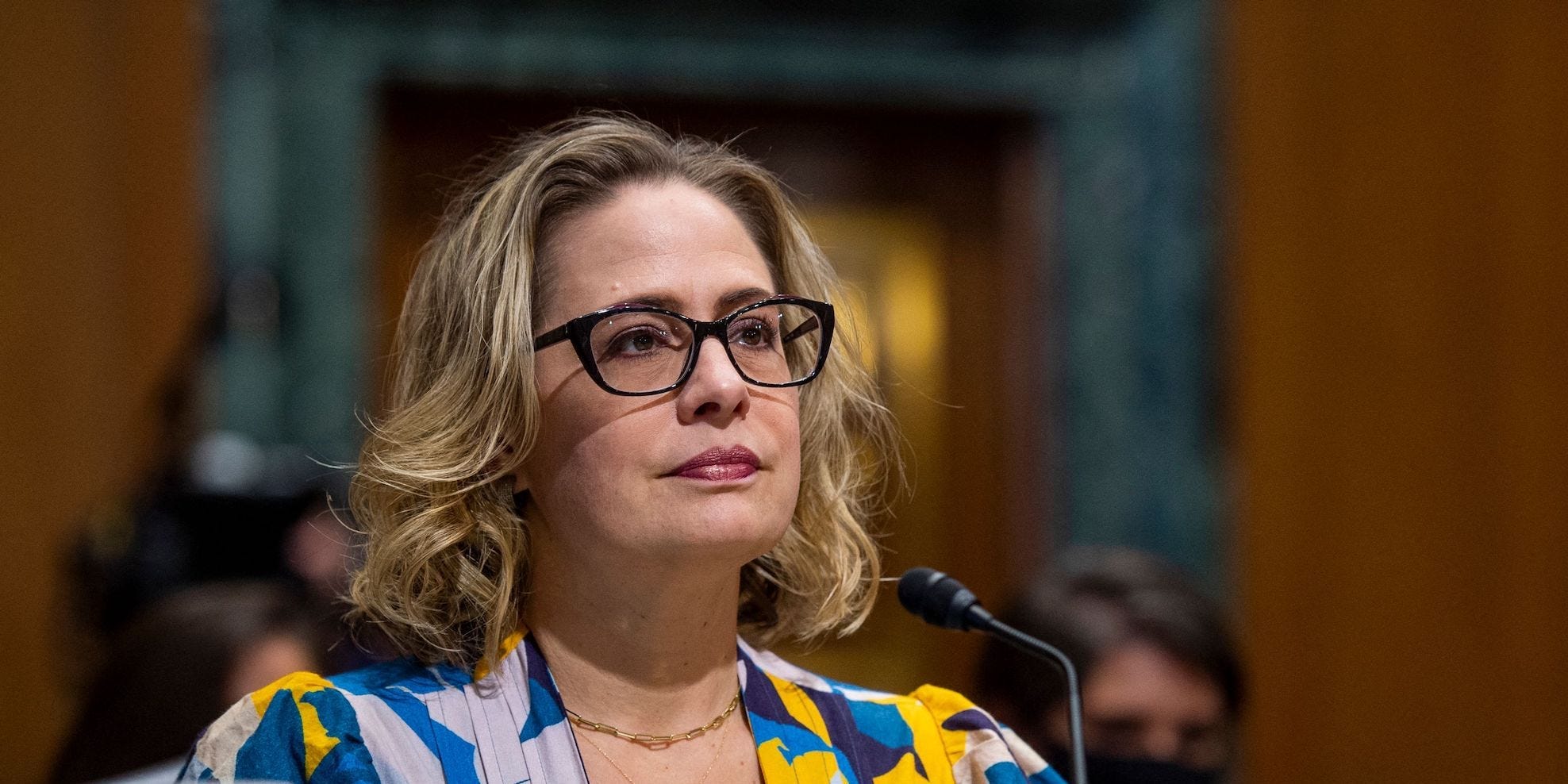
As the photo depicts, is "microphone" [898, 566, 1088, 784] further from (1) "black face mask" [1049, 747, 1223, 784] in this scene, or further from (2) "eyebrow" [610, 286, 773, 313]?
(1) "black face mask" [1049, 747, 1223, 784]

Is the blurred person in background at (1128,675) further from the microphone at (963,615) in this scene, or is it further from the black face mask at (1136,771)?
the microphone at (963,615)

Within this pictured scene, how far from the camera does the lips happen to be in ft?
4.25

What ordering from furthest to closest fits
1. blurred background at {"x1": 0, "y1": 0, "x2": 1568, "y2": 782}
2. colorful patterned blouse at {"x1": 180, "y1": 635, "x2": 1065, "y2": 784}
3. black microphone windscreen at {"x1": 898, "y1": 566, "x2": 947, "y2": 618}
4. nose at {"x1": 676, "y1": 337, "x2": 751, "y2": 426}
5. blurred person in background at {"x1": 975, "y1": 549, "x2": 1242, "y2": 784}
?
blurred background at {"x1": 0, "y1": 0, "x2": 1568, "y2": 782}
blurred person in background at {"x1": 975, "y1": 549, "x2": 1242, "y2": 784}
black microphone windscreen at {"x1": 898, "y1": 566, "x2": 947, "y2": 618}
nose at {"x1": 676, "y1": 337, "x2": 751, "y2": 426}
colorful patterned blouse at {"x1": 180, "y1": 635, "x2": 1065, "y2": 784}

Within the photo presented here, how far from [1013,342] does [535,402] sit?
3.35 metres

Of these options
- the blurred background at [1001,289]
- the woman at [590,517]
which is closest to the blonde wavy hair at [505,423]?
the woman at [590,517]

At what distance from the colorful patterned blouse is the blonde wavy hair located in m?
0.06

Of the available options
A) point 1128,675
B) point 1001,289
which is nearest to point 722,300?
point 1128,675

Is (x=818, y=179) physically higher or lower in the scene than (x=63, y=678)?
higher

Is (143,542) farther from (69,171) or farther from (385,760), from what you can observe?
(385,760)

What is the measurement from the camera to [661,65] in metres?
4.21

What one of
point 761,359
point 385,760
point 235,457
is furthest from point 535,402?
point 235,457

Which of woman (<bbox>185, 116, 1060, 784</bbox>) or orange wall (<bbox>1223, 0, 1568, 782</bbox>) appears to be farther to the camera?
orange wall (<bbox>1223, 0, 1568, 782</bbox>)

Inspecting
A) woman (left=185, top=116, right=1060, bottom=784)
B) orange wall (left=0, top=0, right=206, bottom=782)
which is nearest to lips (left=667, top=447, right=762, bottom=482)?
woman (left=185, top=116, right=1060, bottom=784)

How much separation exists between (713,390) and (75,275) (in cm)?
272
